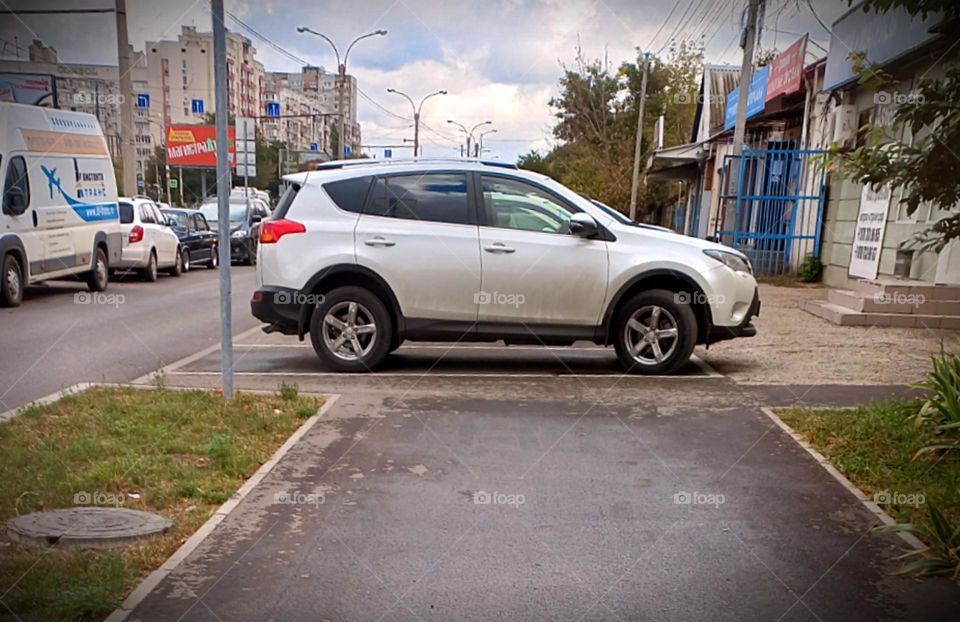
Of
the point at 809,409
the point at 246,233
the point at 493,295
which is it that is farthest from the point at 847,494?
the point at 246,233

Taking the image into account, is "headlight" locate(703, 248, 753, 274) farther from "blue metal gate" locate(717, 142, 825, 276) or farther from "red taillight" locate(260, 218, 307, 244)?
"blue metal gate" locate(717, 142, 825, 276)

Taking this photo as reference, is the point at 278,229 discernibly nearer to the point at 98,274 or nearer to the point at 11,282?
the point at 11,282

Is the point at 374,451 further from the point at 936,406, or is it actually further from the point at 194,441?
the point at 936,406

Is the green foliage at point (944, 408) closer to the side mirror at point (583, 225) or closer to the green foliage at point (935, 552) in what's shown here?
the green foliage at point (935, 552)

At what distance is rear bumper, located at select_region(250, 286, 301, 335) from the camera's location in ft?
25.2

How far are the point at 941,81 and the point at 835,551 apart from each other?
7.88ft

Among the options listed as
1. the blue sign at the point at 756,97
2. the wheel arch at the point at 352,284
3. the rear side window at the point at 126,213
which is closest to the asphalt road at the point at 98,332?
the rear side window at the point at 126,213

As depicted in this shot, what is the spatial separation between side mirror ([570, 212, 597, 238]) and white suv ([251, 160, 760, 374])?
0.4 inches

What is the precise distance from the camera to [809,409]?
21.0ft

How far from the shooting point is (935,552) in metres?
3.75

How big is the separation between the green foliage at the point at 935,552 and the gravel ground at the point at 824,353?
357cm

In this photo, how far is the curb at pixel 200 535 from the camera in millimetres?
3270

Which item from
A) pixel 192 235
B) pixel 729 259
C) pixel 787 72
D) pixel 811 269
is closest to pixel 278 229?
pixel 729 259

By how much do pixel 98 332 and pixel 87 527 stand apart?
731 cm
